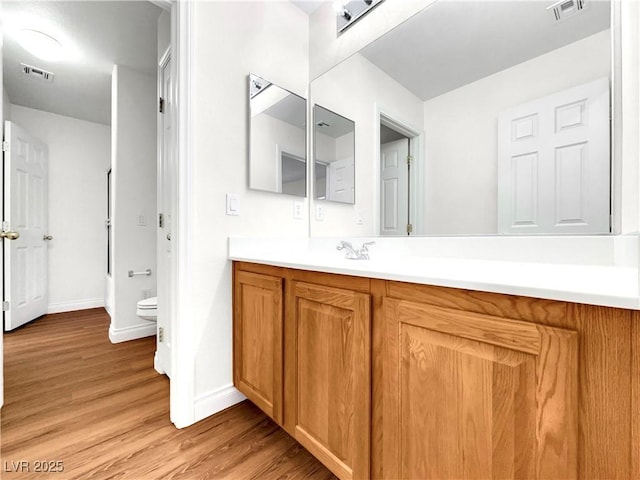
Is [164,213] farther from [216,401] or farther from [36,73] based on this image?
[36,73]

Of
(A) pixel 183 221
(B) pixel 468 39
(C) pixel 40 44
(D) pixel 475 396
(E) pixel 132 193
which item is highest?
(C) pixel 40 44

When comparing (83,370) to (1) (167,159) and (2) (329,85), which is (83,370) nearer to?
(1) (167,159)

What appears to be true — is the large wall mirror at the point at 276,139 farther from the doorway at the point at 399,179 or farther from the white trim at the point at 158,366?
the white trim at the point at 158,366

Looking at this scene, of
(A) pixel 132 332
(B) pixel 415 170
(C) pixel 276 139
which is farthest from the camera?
(A) pixel 132 332

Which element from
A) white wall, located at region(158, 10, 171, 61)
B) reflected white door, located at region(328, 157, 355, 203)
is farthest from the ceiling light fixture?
reflected white door, located at region(328, 157, 355, 203)

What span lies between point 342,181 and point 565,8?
1.15 m

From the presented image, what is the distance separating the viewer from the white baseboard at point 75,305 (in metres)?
3.40

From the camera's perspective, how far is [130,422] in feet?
4.57

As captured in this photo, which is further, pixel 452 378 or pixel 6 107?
pixel 6 107

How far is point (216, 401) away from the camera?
1.48 metres

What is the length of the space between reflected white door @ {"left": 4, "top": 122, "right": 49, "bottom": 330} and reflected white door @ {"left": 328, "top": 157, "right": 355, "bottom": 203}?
2.87 metres

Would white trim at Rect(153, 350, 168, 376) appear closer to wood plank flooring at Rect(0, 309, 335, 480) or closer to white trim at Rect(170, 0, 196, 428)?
wood plank flooring at Rect(0, 309, 335, 480)

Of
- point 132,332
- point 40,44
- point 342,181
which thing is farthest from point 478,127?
point 40,44

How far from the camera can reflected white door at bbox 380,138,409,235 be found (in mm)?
1445
